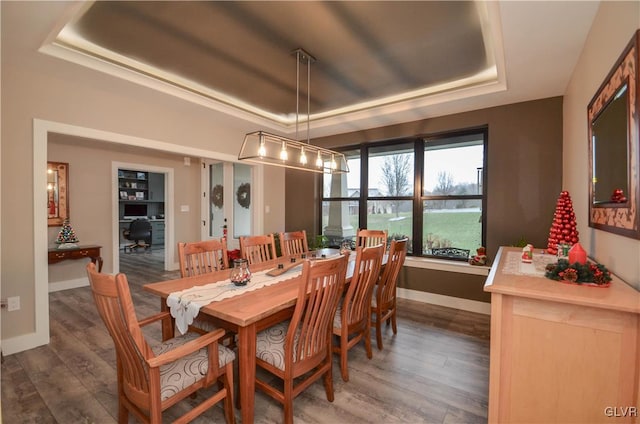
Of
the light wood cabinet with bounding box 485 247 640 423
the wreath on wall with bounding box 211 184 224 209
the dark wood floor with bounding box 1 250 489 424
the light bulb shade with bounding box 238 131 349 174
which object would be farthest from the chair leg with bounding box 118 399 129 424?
the wreath on wall with bounding box 211 184 224 209

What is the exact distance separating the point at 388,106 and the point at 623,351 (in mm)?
3198

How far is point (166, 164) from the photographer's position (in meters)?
5.51

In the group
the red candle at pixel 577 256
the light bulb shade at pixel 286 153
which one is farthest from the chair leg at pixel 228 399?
the red candle at pixel 577 256

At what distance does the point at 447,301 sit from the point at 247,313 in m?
3.05

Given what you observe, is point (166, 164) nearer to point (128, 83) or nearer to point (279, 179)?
point (279, 179)

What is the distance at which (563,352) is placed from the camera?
1.22 metres

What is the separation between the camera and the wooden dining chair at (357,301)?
6.60 ft

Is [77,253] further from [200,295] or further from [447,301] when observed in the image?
[447,301]

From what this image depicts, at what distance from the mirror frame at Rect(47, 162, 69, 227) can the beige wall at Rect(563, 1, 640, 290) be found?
623 centimetres

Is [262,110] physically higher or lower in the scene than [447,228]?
higher

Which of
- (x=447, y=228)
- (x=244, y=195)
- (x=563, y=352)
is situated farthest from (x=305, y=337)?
(x=244, y=195)

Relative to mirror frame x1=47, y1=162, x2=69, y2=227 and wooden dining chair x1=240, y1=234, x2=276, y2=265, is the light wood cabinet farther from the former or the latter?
mirror frame x1=47, y1=162, x2=69, y2=227

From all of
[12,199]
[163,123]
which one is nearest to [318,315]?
[12,199]

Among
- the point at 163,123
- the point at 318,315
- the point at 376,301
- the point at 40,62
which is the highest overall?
the point at 40,62
